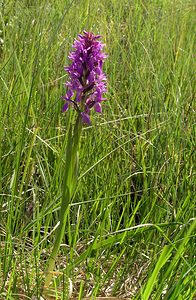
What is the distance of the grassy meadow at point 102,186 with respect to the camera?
4.54 ft

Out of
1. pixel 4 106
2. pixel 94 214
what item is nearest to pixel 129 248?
pixel 94 214

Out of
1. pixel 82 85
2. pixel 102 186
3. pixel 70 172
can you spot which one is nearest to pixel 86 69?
pixel 82 85

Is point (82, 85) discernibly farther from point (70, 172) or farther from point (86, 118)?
point (70, 172)

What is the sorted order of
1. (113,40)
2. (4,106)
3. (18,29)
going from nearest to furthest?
(4,106), (18,29), (113,40)

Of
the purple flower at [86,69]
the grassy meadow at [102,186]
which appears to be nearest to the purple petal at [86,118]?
the purple flower at [86,69]

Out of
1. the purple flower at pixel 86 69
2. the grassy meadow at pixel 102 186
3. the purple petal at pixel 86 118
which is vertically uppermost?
the purple flower at pixel 86 69

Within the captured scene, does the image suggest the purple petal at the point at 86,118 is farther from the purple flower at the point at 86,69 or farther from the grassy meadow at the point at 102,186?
the grassy meadow at the point at 102,186

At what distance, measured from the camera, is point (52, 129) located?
6.89ft

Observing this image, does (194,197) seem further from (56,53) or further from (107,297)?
(56,53)

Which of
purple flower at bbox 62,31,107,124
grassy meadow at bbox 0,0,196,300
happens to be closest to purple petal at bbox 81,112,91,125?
purple flower at bbox 62,31,107,124

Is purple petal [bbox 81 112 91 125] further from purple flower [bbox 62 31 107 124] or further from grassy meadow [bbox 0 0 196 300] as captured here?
grassy meadow [bbox 0 0 196 300]

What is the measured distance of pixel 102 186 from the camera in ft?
6.03

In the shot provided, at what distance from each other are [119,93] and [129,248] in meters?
0.83

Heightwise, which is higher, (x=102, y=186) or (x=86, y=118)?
(x=86, y=118)
